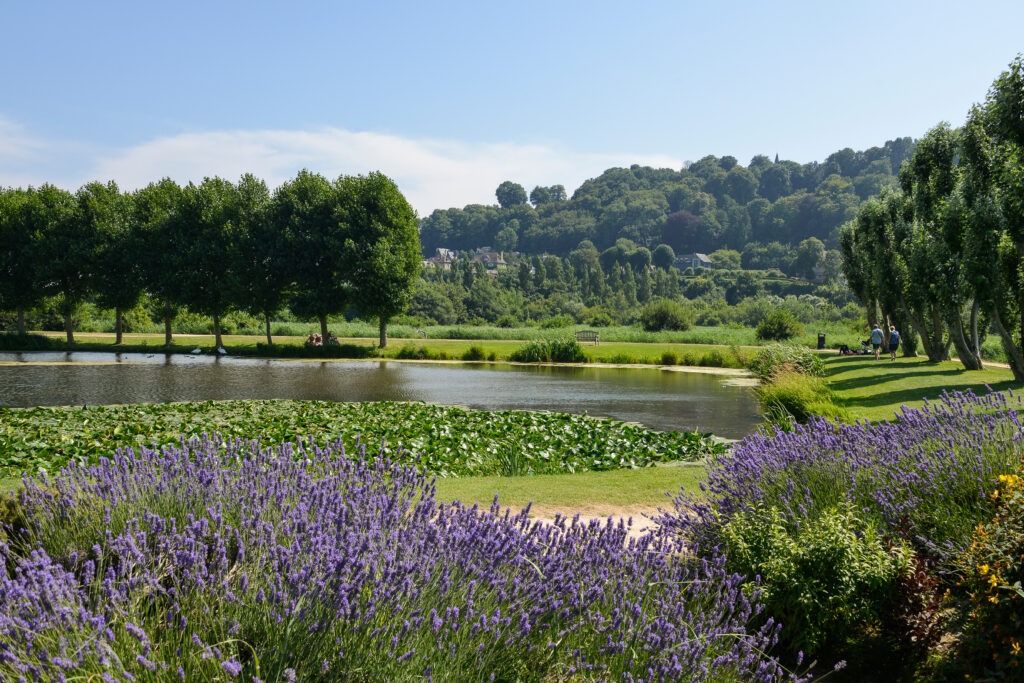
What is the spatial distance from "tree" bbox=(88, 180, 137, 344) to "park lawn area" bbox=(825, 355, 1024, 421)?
42.5 meters

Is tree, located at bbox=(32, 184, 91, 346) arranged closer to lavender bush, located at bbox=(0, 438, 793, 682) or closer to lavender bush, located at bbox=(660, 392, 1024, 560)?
lavender bush, located at bbox=(0, 438, 793, 682)

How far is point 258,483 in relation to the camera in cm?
479

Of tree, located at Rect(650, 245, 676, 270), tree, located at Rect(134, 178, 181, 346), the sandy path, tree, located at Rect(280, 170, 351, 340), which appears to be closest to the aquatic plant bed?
the sandy path

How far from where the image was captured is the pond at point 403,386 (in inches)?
782

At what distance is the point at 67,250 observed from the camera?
44844 millimetres

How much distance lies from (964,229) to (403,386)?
1954cm

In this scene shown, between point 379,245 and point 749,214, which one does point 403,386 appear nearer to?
point 379,245

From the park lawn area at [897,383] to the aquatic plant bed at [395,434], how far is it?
18.5 ft

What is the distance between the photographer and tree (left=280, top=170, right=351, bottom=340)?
42219mm

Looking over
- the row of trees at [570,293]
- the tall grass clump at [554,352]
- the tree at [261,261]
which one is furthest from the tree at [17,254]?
the tall grass clump at [554,352]

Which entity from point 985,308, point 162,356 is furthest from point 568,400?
point 162,356

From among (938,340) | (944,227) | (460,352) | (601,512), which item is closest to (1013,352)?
(944,227)

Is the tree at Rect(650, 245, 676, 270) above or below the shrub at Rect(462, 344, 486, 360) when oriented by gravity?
above

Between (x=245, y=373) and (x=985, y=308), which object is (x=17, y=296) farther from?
(x=985, y=308)
